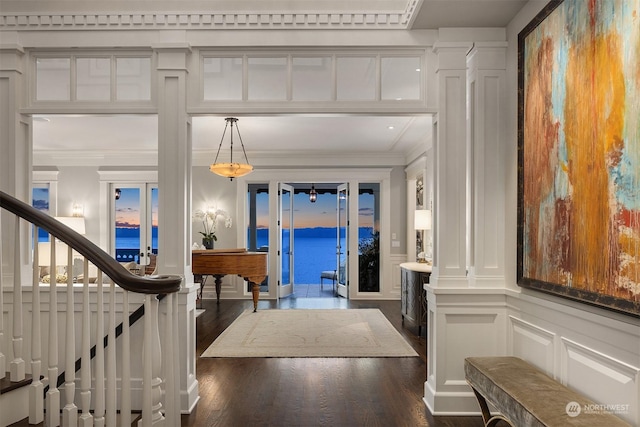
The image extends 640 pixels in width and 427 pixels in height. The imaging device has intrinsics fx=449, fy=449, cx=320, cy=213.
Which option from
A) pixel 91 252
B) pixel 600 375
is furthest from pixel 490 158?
pixel 91 252

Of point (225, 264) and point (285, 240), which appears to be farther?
point (285, 240)

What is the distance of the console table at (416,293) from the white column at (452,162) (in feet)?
7.17

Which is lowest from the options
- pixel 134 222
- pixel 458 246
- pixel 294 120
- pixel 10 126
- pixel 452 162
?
pixel 458 246

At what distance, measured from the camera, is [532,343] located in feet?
8.90

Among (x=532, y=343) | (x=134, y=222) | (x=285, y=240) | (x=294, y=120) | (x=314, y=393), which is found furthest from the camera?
(x=285, y=240)

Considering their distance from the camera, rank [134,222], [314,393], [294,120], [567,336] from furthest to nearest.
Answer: [134,222] → [294,120] → [314,393] → [567,336]

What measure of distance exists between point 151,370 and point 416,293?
3983 mm

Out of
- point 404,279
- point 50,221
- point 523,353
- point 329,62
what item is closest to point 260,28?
point 329,62

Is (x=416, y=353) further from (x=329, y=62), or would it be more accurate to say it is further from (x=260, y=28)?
(x=260, y=28)

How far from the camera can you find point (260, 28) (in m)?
3.22

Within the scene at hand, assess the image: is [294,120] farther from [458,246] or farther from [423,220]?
[458,246]

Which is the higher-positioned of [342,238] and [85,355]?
[342,238]

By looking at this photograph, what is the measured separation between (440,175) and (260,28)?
1.66 m

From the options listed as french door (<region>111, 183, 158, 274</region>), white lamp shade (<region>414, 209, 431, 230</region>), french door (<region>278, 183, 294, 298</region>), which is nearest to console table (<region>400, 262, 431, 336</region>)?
white lamp shade (<region>414, 209, 431, 230</region>)
